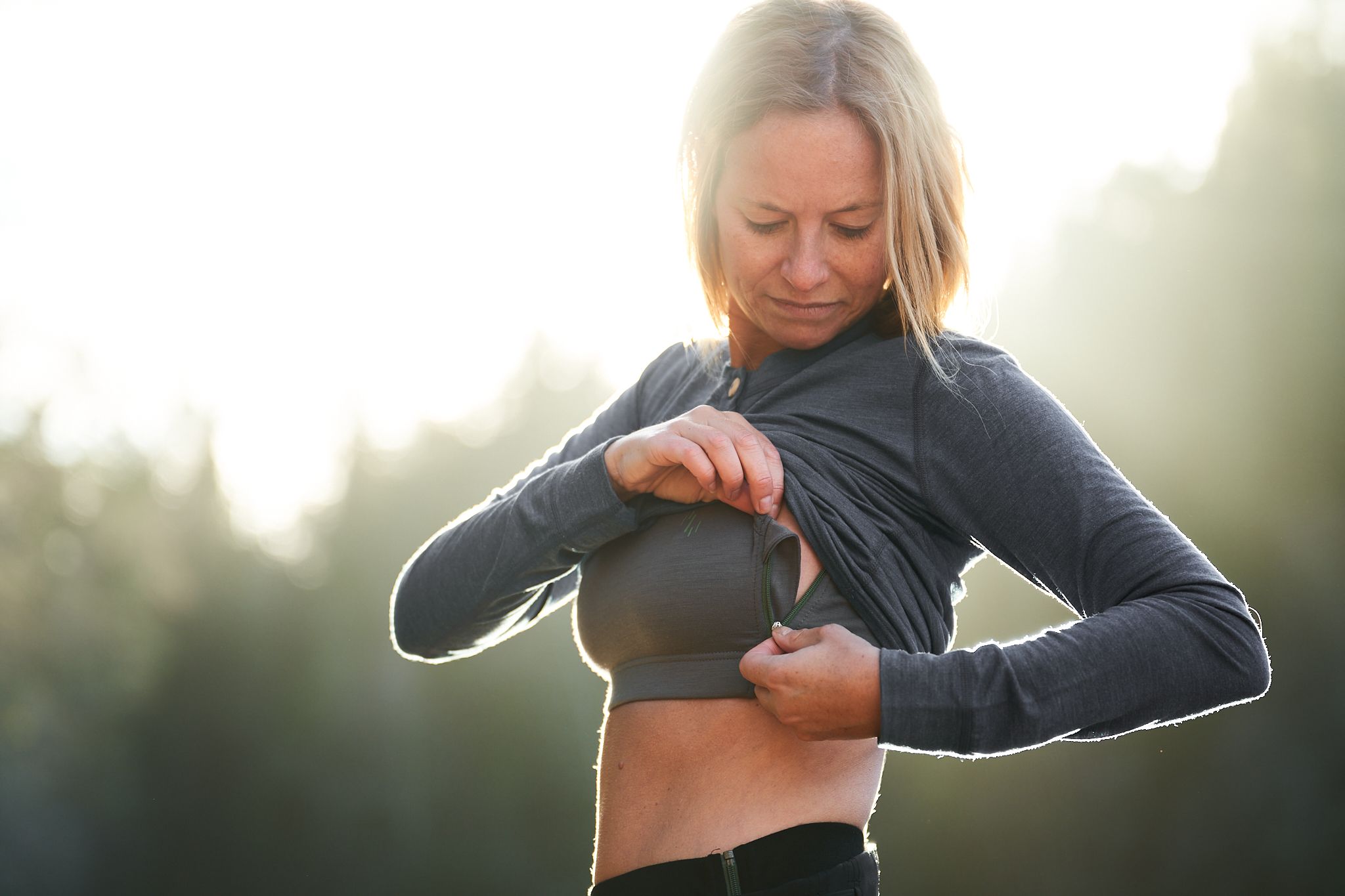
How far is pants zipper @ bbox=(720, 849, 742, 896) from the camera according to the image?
128 cm

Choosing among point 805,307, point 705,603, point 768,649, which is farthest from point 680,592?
point 805,307

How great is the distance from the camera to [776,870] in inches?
50.7

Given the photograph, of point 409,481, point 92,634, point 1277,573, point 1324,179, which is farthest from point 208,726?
point 1324,179

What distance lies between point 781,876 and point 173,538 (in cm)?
1569

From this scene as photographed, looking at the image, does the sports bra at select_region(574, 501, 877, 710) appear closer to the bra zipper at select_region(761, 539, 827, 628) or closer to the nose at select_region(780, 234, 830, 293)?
the bra zipper at select_region(761, 539, 827, 628)

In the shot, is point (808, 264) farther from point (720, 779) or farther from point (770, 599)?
point (720, 779)

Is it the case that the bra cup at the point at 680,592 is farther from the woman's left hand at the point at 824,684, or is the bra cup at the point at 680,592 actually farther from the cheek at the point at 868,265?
the cheek at the point at 868,265

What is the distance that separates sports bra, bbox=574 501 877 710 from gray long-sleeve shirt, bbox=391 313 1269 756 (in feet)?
0.13

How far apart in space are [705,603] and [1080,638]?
0.39 meters

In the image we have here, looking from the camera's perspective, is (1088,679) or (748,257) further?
(748,257)

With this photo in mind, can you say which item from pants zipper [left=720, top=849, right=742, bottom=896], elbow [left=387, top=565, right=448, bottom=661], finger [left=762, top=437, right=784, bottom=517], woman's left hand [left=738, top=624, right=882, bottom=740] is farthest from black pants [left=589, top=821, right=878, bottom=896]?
elbow [left=387, top=565, right=448, bottom=661]

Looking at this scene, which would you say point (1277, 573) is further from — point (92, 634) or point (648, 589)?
point (92, 634)

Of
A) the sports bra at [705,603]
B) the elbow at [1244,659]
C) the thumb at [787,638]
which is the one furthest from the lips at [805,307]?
the elbow at [1244,659]

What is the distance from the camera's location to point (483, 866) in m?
13.2
